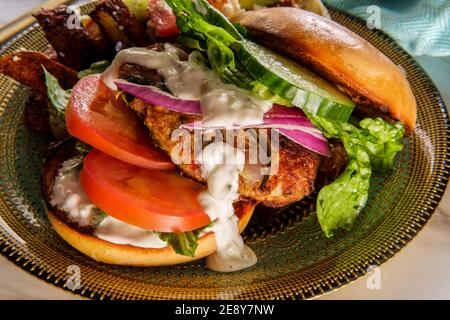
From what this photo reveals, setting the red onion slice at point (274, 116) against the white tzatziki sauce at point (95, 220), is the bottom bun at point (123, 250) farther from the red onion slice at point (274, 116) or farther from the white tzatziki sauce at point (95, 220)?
the red onion slice at point (274, 116)

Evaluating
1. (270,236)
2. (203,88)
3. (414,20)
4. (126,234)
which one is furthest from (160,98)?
(414,20)

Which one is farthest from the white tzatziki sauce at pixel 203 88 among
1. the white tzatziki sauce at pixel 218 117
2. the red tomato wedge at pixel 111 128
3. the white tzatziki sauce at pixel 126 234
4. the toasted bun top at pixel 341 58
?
the white tzatziki sauce at pixel 126 234

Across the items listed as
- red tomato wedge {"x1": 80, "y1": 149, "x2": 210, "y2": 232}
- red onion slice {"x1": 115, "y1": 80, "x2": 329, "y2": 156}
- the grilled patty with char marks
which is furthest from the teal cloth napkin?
red tomato wedge {"x1": 80, "y1": 149, "x2": 210, "y2": 232}

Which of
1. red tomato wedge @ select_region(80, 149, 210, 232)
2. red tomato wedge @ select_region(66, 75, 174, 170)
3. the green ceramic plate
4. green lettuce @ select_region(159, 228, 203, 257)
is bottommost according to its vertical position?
the green ceramic plate

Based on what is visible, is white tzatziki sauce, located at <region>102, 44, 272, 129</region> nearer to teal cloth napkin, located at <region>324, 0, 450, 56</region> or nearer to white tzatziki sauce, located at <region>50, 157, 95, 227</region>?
white tzatziki sauce, located at <region>50, 157, 95, 227</region>

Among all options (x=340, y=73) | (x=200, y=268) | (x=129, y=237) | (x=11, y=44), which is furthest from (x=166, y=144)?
(x=11, y=44)

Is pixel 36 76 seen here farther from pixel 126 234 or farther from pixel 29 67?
pixel 126 234
